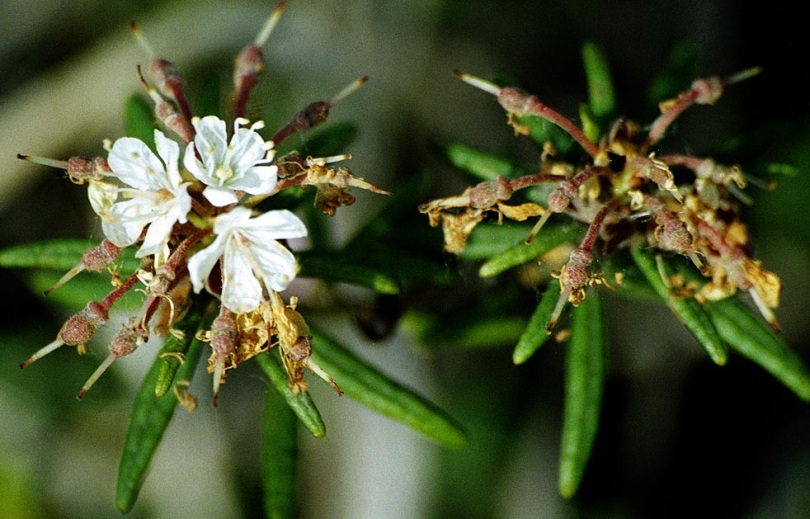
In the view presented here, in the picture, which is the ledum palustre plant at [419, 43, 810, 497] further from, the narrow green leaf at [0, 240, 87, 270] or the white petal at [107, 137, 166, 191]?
the narrow green leaf at [0, 240, 87, 270]

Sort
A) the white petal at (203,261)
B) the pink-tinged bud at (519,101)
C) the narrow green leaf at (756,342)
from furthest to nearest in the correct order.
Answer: the narrow green leaf at (756,342)
the pink-tinged bud at (519,101)
the white petal at (203,261)

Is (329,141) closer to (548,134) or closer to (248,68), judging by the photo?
(248,68)

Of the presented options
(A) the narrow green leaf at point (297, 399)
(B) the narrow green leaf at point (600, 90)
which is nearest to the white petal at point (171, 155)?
(A) the narrow green leaf at point (297, 399)

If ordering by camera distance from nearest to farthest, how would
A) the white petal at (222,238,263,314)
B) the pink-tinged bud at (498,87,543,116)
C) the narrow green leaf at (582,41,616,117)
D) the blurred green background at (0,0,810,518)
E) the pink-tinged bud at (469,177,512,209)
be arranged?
the white petal at (222,238,263,314) < the pink-tinged bud at (469,177,512,209) < the pink-tinged bud at (498,87,543,116) < the narrow green leaf at (582,41,616,117) < the blurred green background at (0,0,810,518)

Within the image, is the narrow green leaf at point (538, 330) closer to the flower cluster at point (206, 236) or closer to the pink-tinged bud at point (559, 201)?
the pink-tinged bud at point (559, 201)

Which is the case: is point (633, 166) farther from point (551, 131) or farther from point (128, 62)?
point (128, 62)

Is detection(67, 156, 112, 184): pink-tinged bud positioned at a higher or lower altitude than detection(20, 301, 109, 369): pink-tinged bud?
higher

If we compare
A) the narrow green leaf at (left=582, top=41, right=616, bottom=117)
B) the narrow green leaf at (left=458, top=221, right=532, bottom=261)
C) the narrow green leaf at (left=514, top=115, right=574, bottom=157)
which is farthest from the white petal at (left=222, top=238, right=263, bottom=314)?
the narrow green leaf at (left=582, top=41, right=616, bottom=117)
